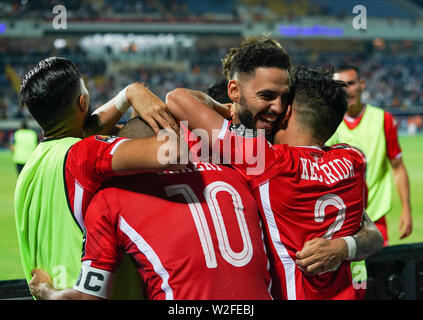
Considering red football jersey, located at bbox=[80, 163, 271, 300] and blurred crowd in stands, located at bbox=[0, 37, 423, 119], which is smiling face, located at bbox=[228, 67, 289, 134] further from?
blurred crowd in stands, located at bbox=[0, 37, 423, 119]

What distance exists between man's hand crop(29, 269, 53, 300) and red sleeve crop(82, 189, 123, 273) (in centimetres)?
29

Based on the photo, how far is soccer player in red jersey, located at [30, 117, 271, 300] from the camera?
183 cm

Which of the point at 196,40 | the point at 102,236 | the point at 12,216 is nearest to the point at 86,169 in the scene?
the point at 102,236

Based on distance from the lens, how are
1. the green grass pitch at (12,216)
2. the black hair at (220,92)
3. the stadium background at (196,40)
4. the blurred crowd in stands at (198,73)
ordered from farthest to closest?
the stadium background at (196,40), the blurred crowd in stands at (198,73), the green grass pitch at (12,216), the black hair at (220,92)

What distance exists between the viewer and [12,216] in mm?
9641

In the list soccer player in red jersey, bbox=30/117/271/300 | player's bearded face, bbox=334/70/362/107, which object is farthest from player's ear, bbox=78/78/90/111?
player's bearded face, bbox=334/70/362/107

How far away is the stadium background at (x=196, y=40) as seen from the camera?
3156 cm

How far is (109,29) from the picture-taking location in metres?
34.2

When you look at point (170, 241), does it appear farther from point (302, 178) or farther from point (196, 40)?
point (196, 40)

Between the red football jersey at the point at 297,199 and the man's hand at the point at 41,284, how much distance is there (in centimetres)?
92

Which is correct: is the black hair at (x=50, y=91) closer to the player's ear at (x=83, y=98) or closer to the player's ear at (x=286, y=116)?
the player's ear at (x=83, y=98)

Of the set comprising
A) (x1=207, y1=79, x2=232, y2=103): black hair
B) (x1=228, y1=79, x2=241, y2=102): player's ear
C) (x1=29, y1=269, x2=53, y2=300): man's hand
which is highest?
(x1=207, y1=79, x2=232, y2=103): black hair

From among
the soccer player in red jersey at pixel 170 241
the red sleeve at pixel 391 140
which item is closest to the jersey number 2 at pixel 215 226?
the soccer player in red jersey at pixel 170 241

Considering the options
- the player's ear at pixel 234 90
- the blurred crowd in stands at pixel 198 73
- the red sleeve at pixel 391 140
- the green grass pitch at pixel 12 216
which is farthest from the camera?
the blurred crowd in stands at pixel 198 73
